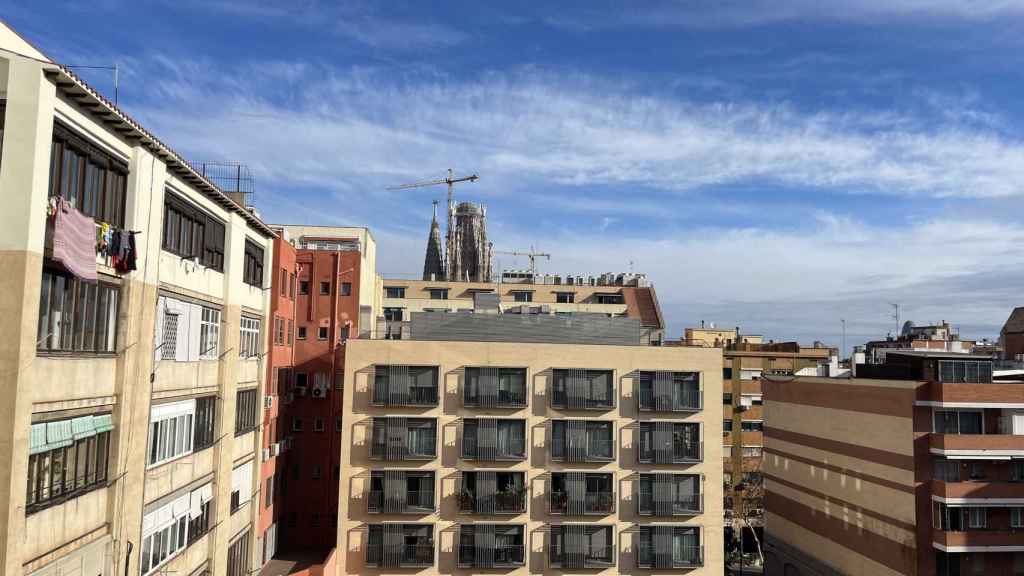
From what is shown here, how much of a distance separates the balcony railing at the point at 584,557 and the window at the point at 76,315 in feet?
84.9

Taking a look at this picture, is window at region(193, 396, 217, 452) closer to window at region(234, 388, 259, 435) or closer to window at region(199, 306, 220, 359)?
window at region(199, 306, 220, 359)

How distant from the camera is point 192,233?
86.3 ft

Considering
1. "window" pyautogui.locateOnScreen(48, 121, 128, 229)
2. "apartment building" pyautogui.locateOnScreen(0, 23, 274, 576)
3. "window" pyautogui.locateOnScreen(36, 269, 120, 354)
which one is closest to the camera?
"apartment building" pyautogui.locateOnScreen(0, 23, 274, 576)

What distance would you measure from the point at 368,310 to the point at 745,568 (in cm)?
4035

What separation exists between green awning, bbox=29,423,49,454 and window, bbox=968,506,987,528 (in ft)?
137

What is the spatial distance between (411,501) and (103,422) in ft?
69.0

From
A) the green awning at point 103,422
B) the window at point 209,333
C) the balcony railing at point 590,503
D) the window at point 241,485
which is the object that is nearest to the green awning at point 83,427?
the green awning at point 103,422

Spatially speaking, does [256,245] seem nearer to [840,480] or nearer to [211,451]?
[211,451]

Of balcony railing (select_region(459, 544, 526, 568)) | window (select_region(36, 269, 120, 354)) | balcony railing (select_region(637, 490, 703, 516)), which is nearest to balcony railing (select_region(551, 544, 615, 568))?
balcony railing (select_region(459, 544, 526, 568))

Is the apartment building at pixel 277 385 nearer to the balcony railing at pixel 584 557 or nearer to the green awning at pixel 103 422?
the green awning at pixel 103 422

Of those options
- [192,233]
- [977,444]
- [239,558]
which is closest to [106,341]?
[192,233]

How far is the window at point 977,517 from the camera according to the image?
38.0 meters

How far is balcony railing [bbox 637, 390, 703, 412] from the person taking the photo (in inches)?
1564

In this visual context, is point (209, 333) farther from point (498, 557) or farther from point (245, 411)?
point (498, 557)
